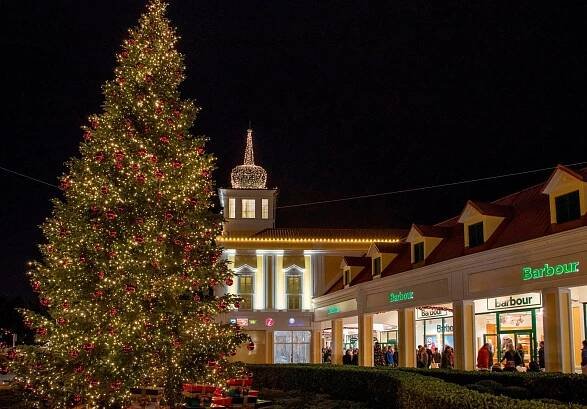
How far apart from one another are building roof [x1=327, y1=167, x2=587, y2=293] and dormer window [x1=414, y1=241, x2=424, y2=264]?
1.07 feet

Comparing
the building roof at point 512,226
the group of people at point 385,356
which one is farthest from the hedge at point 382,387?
the group of people at point 385,356

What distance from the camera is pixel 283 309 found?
4425 cm

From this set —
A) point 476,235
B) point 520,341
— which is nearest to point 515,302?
point 520,341

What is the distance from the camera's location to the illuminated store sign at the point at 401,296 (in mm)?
25219

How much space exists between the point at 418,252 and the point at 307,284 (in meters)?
19.3

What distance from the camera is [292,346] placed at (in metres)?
44.7

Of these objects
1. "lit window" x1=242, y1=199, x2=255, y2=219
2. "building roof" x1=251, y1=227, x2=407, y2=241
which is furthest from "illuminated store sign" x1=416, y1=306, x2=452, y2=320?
"lit window" x1=242, y1=199, x2=255, y2=219

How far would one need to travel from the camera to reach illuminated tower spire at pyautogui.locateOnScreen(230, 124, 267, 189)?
162 feet

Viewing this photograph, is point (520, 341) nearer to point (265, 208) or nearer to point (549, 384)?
point (549, 384)

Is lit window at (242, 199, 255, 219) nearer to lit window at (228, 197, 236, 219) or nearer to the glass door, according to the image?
lit window at (228, 197, 236, 219)

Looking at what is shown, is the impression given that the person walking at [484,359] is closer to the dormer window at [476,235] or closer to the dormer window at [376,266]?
the dormer window at [476,235]

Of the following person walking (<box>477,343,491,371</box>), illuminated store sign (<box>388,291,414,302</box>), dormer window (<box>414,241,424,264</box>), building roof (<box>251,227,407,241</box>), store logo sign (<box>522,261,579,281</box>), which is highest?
building roof (<box>251,227,407,241</box>)

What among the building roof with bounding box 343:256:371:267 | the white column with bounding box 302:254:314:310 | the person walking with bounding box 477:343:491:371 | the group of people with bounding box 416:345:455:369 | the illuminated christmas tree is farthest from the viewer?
the white column with bounding box 302:254:314:310

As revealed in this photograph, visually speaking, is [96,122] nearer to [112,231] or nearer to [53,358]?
[112,231]
